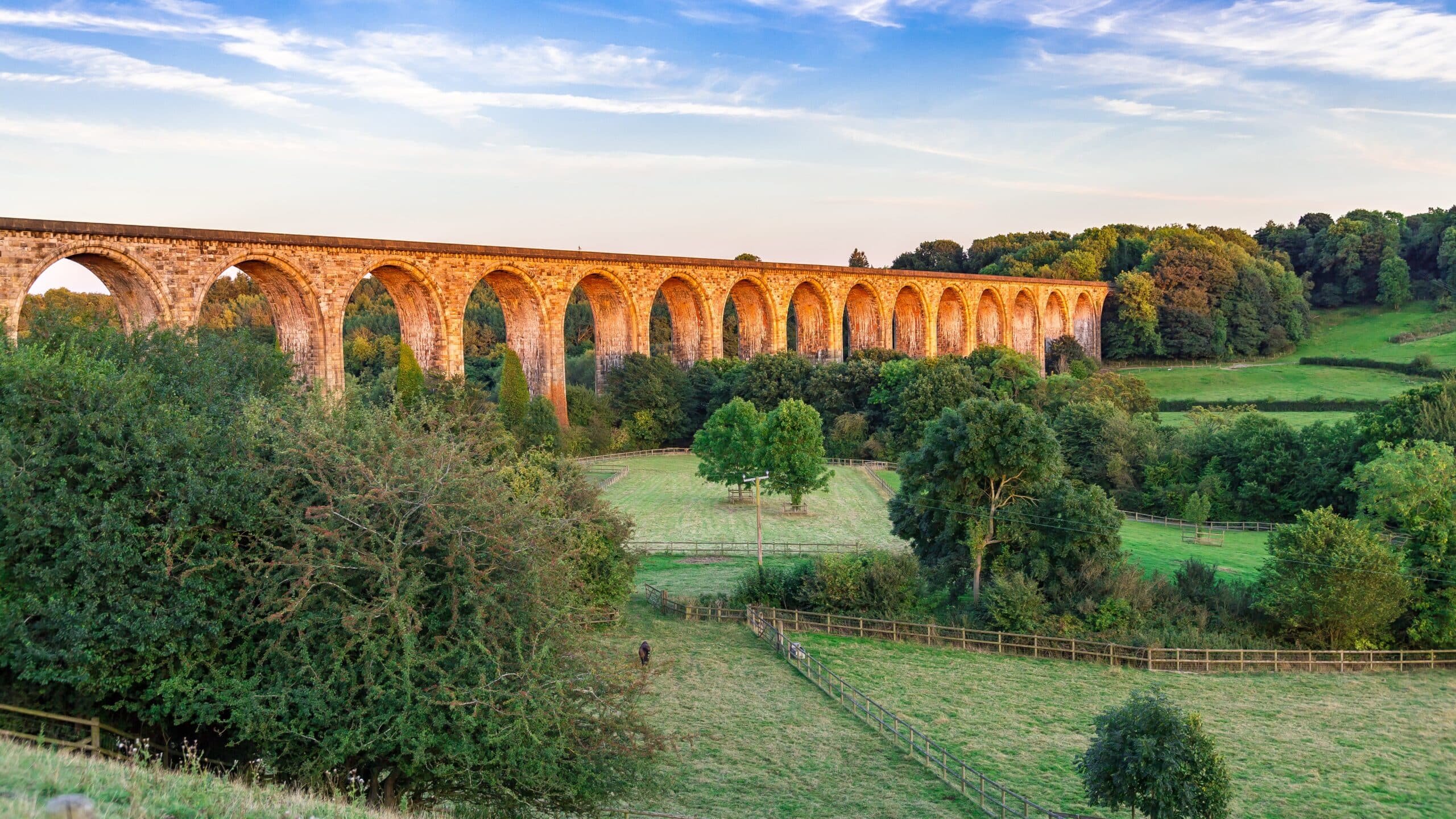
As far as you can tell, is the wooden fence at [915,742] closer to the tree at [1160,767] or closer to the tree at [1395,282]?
the tree at [1160,767]

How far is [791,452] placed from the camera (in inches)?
1523

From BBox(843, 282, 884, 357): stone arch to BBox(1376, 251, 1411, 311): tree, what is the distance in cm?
5258

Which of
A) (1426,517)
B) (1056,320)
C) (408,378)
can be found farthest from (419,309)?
(1056,320)

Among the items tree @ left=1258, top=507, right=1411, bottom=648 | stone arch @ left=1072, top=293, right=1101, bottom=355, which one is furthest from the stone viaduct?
tree @ left=1258, top=507, right=1411, bottom=648

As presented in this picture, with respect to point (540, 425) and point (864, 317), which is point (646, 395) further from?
point (864, 317)

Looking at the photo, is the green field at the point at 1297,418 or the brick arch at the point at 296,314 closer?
the brick arch at the point at 296,314

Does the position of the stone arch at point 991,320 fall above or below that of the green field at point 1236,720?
above

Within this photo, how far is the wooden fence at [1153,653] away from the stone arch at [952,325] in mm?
47732

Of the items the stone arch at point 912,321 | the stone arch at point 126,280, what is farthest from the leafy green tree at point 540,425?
the stone arch at point 912,321

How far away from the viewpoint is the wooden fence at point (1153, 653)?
23.8 m

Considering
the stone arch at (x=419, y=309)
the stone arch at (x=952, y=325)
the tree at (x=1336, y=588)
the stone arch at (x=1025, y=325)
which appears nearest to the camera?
the tree at (x=1336, y=588)

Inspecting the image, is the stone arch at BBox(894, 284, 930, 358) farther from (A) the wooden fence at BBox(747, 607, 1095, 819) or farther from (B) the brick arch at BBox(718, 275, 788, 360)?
(A) the wooden fence at BBox(747, 607, 1095, 819)

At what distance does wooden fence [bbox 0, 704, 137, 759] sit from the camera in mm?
9938

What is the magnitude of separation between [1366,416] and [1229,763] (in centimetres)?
2748
